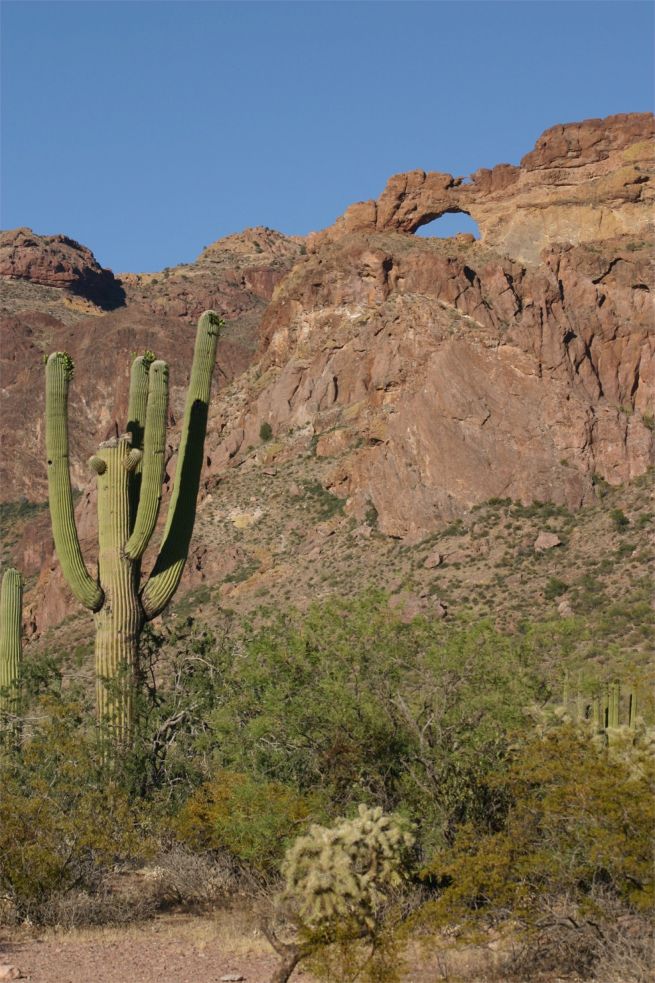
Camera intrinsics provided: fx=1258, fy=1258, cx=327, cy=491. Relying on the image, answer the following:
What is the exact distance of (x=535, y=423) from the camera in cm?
5209

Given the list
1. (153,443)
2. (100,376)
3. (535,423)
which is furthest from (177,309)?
Answer: (153,443)

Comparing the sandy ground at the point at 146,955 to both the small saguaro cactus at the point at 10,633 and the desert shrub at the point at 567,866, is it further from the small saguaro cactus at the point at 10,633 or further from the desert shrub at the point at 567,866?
the small saguaro cactus at the point at 10,633

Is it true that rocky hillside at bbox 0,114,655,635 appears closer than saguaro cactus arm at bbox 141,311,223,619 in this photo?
No

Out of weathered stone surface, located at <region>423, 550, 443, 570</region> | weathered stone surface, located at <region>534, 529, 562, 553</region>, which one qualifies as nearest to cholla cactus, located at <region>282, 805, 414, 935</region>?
weathered stone surface, located at <region>423, 550, 443, 570</region>

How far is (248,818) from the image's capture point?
15586mm

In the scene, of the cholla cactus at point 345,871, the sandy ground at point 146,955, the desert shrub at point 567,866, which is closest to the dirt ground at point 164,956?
the sandy ground at point 146,955

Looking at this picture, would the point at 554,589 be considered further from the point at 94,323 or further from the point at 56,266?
the point at 56,266

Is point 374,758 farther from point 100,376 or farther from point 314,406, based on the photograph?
point 100,376

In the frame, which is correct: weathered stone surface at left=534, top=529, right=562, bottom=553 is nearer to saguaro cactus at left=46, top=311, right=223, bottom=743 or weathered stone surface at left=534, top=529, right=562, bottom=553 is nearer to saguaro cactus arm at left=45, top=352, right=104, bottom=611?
saguaro cactus at left=46, top=311, right=223, bottom=743

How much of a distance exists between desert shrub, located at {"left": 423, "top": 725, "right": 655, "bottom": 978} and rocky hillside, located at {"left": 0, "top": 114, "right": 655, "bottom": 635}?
2874 cm

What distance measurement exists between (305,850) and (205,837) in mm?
5657

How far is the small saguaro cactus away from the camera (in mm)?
21328

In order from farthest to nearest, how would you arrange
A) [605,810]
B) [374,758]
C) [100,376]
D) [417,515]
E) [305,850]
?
[100,376] < [417,515] < [374,758] < [605,810] < [305,850]

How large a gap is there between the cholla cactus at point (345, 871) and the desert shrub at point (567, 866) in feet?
2.84
